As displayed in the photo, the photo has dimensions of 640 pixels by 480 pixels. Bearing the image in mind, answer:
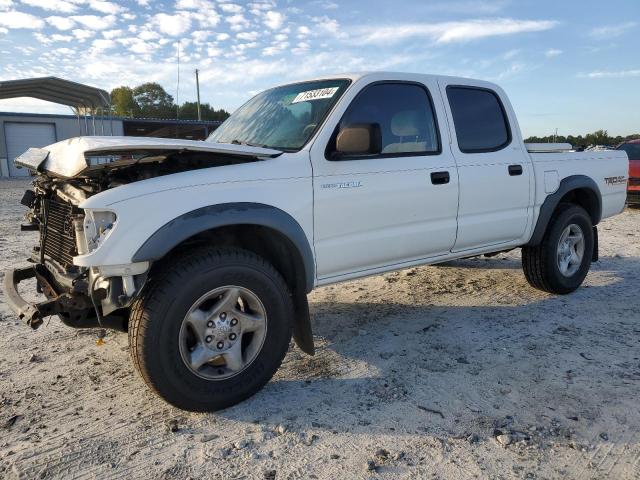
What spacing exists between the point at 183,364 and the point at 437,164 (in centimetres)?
236

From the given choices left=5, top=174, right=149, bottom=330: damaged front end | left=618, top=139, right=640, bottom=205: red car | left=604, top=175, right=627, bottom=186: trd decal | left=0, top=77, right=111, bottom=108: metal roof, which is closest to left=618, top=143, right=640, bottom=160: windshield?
left=618, top=139, right=640, bottom=205: red car

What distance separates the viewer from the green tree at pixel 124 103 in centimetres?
5744

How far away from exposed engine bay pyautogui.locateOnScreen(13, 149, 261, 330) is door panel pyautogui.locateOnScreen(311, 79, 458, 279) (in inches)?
23.1

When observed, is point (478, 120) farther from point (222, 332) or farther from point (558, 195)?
point (222, 332)

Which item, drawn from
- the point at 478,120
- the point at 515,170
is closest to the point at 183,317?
the point at 478,120

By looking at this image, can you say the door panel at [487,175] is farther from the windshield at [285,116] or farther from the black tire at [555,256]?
the windshield at [285,116]

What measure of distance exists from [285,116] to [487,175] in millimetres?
1766

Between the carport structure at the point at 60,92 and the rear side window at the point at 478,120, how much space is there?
40.3ft

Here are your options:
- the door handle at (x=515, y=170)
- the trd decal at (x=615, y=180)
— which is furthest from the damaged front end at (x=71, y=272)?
the trd decal at (x=615, y=180)

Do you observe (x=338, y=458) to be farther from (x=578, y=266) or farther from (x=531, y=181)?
(x=578, y=266)

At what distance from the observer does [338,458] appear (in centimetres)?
248

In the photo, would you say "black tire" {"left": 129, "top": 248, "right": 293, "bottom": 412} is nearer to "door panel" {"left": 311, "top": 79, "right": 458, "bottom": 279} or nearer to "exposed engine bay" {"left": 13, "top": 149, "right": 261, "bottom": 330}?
"exposed engine bay" {"left": 13, "top": 149, "right": 261, "bottom": 330}

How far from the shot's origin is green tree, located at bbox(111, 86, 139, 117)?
188ft

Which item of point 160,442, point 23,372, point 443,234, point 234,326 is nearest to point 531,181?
point 443,234
